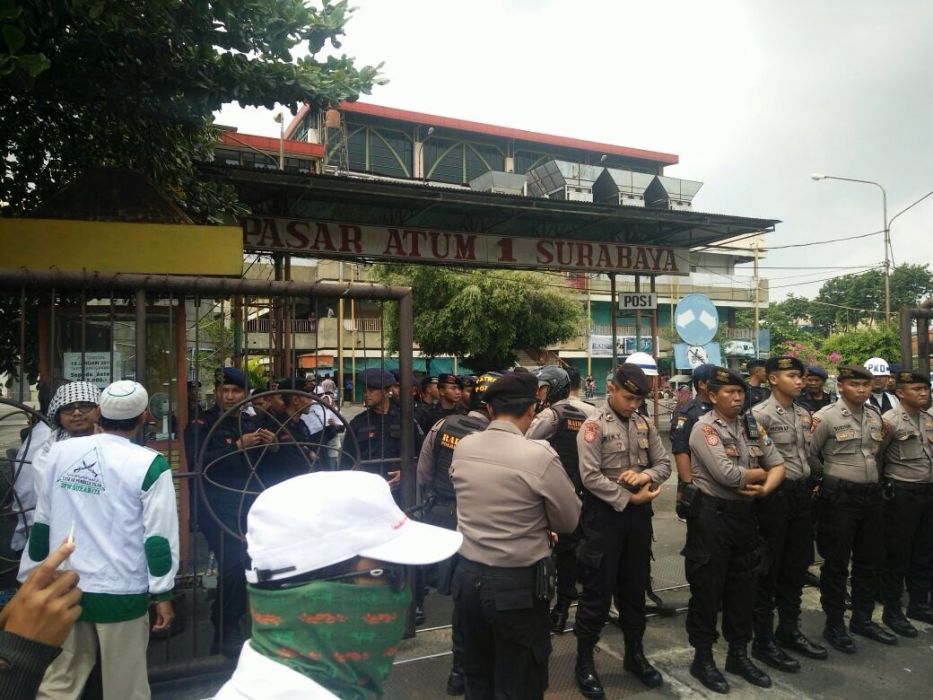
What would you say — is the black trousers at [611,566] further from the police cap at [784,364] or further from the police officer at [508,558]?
the police cap at [784,364]

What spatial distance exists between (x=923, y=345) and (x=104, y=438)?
6372mm

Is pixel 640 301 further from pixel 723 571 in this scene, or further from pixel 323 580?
pixel 323 580

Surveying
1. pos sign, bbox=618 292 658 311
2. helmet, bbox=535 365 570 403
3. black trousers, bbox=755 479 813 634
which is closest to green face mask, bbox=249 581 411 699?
black trousers, bbox=755 479 813 634

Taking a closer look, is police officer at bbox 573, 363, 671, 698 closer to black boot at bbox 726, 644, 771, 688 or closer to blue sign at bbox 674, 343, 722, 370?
black boot at bbox 726, 644, 771, 688

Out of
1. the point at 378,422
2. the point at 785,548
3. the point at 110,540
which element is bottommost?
the point at 785,548

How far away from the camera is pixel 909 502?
4566 mm

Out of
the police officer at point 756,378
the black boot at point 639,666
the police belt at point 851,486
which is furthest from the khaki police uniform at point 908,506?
the black boot at point 639,666

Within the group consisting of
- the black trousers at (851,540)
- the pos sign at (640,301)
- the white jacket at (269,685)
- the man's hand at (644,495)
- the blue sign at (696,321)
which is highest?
the pos sign at (640,301)

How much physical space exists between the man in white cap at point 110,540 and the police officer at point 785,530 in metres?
3.41

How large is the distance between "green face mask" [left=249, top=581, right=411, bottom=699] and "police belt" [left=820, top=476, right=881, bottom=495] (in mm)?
4076

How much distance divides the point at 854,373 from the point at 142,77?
18.9 feet

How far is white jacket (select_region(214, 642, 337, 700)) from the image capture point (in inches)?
46.7

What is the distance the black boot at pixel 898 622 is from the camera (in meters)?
4.39

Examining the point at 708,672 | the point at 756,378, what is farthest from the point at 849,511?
the point at 756,378
